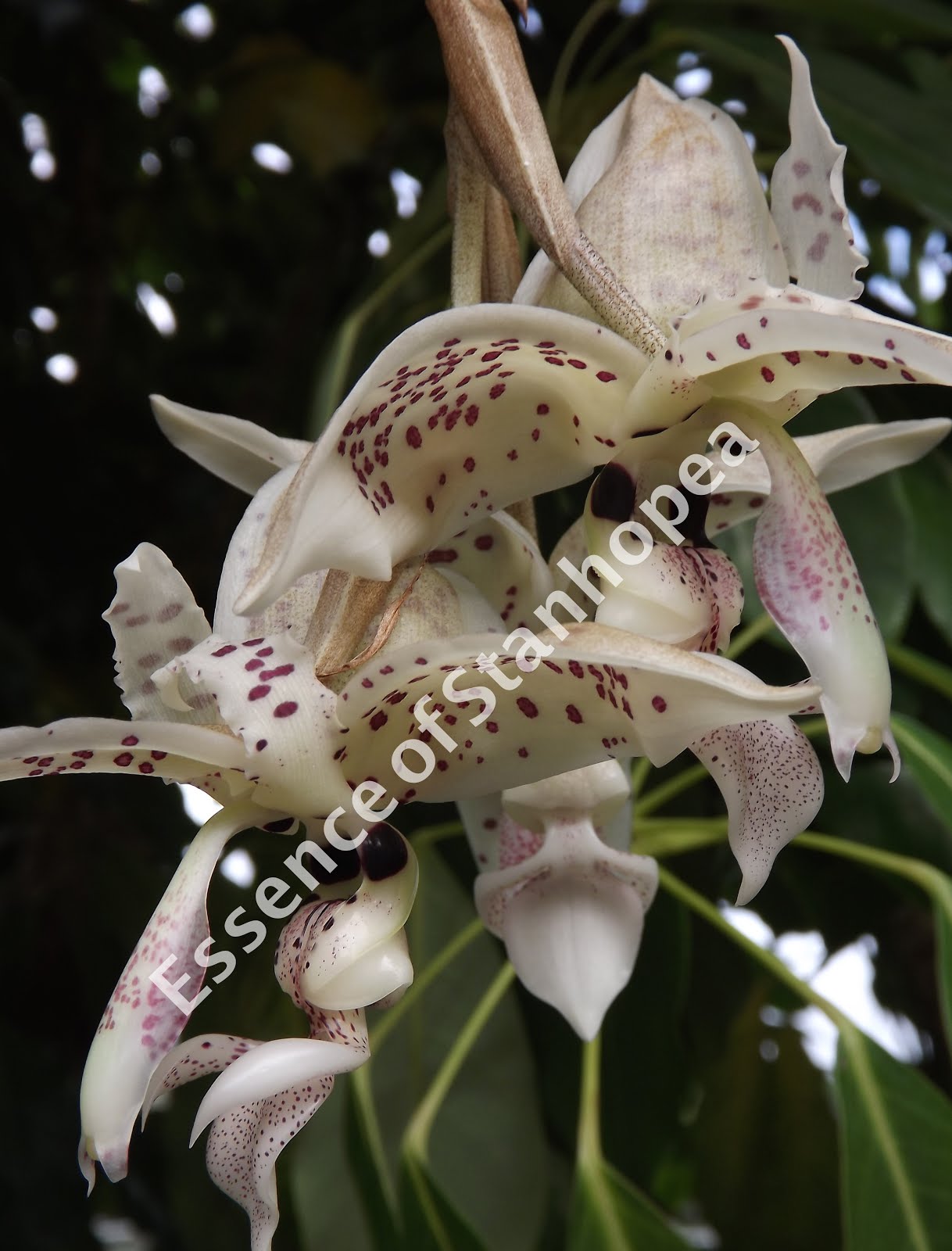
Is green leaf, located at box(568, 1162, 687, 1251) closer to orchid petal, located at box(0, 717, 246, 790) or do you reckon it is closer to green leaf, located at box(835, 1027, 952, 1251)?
green leaf, located at box(835, 1027, 952, 1251)

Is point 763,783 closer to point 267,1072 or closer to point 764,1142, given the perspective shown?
point 267,1072

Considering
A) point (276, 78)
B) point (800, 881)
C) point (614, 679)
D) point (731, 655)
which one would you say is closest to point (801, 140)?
point (614, 679)

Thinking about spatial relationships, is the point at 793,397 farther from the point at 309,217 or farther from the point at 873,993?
the point at 309,217

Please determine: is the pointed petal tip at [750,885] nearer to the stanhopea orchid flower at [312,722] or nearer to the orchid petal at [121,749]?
the stanhopea orchid flower at [312,722]

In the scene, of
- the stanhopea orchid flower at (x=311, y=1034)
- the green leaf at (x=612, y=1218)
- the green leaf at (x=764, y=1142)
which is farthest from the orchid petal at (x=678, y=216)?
the green leaf at (x=764, y=1142)

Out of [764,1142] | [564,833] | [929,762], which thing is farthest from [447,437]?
[764,1142]
